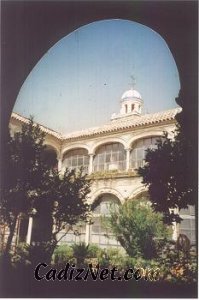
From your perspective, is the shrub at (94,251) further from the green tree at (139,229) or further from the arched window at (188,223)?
the arched window at (188,223)

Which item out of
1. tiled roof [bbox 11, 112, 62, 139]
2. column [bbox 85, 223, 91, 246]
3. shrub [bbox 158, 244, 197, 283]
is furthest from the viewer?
tiled roof [bbox 11, 112, 62, 139]

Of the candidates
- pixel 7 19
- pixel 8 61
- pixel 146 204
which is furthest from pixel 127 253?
pixel 7 19

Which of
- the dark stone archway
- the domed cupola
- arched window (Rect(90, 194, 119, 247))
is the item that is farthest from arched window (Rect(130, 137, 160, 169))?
the dark stone archway

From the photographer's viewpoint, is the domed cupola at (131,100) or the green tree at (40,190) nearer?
the green tree at (40,190)

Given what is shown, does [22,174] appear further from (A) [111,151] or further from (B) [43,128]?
(A) [111,151]

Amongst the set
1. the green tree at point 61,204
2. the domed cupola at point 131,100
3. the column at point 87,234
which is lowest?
the column at point 87,234

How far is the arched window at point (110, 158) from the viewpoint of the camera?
8.26m

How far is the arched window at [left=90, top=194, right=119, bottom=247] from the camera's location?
7070 mm

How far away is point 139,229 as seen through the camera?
6.91m

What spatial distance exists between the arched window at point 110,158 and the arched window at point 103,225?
697 mm

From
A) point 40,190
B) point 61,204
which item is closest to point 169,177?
point 61,204

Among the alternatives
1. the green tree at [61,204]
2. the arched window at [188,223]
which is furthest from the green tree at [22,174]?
the arched window at [188,223]

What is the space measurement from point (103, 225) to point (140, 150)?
1781 mm

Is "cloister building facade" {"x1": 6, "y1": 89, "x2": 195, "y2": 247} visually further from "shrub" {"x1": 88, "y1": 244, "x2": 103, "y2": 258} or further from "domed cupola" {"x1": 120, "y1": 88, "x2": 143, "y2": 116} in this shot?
"shrub" {"x1": 88, "y1": 244, "x2": 103, "y2": 258}
